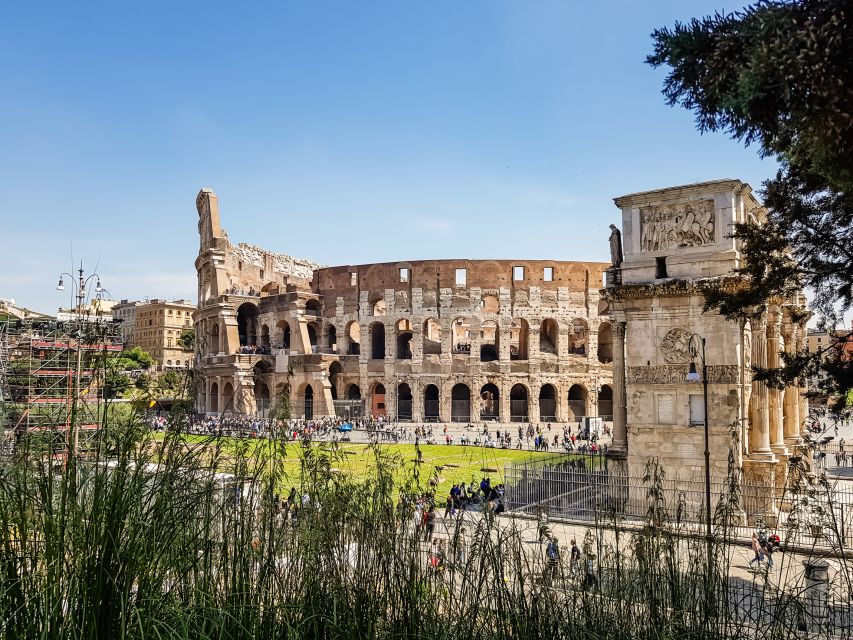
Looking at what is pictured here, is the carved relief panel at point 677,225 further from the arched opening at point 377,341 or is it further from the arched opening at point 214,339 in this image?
the arched opening at point 214,339

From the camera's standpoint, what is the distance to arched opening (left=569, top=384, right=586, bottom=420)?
130 ft

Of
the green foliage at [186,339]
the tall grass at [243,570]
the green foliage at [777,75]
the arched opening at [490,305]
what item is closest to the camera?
the tall grass at [243,570]

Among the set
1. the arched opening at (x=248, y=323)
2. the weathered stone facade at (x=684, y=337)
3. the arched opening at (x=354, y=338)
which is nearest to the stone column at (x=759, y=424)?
the weathered stone facade at (x=684, y=337)

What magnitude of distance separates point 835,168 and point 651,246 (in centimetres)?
1043

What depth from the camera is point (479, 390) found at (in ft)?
129

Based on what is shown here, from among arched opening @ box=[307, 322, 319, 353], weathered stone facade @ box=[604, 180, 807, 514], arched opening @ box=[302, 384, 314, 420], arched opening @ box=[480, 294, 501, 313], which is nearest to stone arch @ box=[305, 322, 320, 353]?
arched opening @ box=[307, 322, 319, 353]

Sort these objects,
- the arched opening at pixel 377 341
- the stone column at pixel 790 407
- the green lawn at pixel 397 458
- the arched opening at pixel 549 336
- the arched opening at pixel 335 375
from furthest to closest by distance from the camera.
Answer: the arched opening at pixel 377 341
the arched opening at pixel 335 375
the arched opening at pixel 549 336
the stone column at pixel 790 407
the green lawn at pixel 397 458

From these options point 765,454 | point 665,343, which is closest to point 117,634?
point 665,343

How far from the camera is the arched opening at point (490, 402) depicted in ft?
132

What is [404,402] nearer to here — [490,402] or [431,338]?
[490,402]

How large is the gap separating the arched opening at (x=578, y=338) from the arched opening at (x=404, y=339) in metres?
10.4

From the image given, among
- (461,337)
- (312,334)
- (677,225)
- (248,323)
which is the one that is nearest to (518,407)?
(461,337)

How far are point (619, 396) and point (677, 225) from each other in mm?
3936

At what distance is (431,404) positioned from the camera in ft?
135
